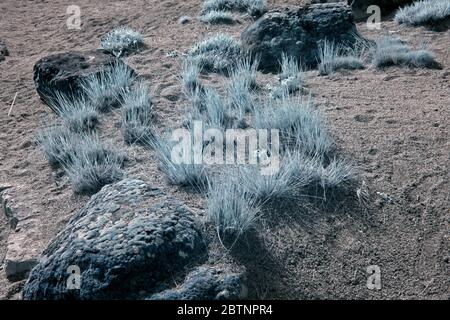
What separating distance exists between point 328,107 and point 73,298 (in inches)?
126

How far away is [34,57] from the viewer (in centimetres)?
869

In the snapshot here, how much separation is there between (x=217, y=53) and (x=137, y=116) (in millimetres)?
2128

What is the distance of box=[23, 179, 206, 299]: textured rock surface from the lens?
130 inches

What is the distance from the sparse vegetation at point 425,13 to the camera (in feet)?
26.1

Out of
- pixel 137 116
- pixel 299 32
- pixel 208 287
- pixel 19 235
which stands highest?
pixel 299 32

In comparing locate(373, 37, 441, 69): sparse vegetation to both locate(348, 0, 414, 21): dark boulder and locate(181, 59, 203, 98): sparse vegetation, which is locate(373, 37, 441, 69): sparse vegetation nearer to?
locate(181, 59, 203, 98): sparse vegetation

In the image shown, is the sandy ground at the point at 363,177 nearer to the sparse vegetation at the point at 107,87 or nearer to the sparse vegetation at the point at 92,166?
the sparse vegetation at the point at 92,166

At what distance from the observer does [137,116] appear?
5559 millimetres

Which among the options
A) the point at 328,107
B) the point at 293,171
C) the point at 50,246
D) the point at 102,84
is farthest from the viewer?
the point at 102,84

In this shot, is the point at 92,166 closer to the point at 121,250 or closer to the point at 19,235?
the point at 19,235

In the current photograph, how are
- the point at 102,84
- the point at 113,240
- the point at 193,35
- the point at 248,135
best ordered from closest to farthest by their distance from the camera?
1. the point at 113,240
2. the point at 248,135
3. the point at 102,84
4. the point at 193,35

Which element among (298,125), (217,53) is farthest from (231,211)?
(217,53)

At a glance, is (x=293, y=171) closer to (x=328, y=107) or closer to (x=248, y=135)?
(x=248, y=135)

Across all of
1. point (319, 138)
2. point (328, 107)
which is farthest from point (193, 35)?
point (319, 138)
